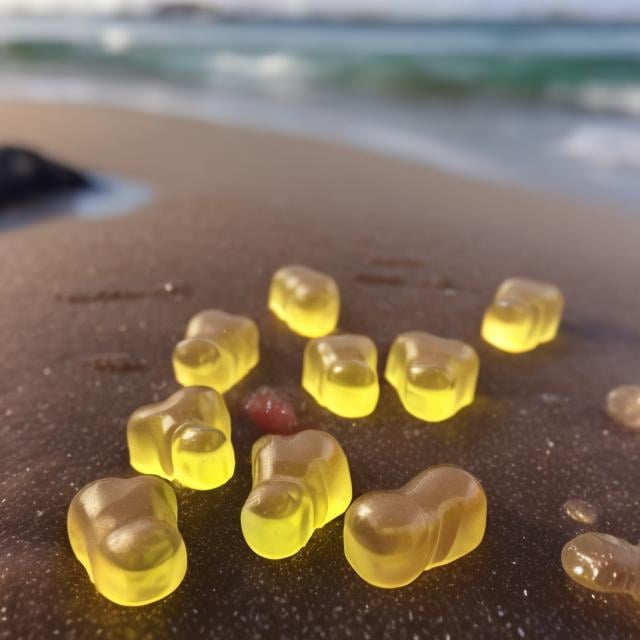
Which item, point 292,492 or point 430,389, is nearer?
point 292,492

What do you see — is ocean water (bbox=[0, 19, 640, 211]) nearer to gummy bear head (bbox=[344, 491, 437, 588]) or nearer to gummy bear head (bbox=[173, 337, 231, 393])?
gummy bear head (bbox=[173, 337, 231, 393])

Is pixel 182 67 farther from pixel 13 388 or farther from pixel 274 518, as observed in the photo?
pixel 274 518

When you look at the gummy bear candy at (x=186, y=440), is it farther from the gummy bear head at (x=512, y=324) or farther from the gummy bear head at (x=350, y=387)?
the gummy bear head at (x=512, y=324)

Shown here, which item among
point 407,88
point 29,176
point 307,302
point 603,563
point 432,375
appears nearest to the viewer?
point 603,563

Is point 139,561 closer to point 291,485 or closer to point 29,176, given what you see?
point 291,485

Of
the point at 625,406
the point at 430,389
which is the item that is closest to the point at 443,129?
the point at 625,406

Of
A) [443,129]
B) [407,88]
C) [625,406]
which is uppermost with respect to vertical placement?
[625,406]
